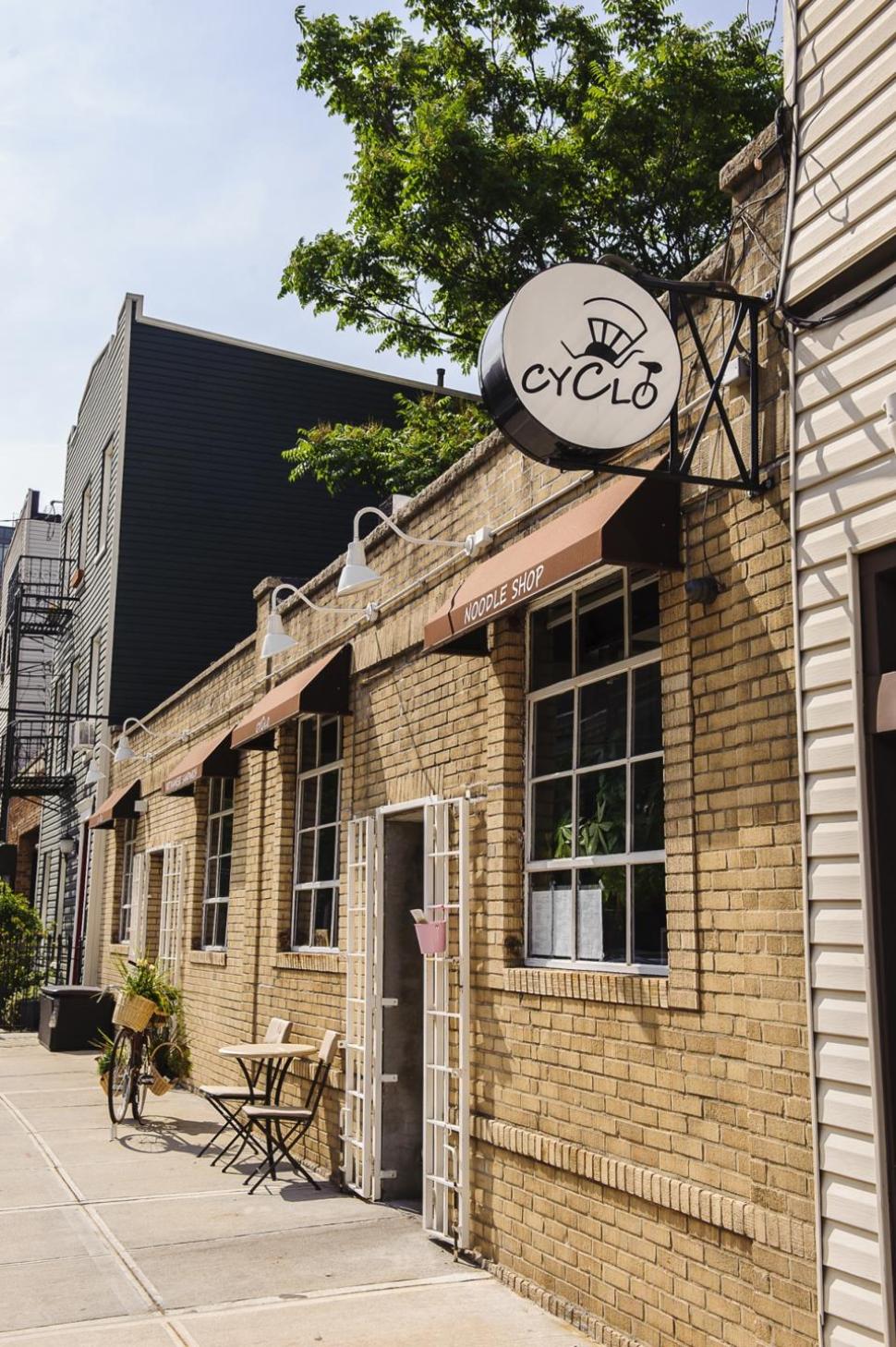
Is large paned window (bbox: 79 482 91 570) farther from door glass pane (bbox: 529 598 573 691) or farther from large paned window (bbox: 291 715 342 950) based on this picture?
door glass pane (bbox: 529 598 573 691)

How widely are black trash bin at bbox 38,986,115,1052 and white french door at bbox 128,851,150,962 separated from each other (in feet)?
2.53

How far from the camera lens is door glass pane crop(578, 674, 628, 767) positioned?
6020mm

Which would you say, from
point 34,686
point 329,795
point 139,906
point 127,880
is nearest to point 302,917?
A: point 329,795

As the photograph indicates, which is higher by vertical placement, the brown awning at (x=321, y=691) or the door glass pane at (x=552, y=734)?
the brown awning at (x=321, y=691)

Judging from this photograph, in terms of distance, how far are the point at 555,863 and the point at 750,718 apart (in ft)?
6.14

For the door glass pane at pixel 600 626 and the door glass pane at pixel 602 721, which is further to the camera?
the door glass pane at pixel 600 626

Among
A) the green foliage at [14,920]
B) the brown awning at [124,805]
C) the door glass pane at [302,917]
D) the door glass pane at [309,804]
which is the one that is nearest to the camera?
the door glass pane at [302,917]

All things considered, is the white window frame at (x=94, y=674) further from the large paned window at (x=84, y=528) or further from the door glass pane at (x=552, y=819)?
the door glass pane at (x=552, y=819)

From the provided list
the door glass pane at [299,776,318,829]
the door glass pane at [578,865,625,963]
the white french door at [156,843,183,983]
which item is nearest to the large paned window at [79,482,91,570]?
the white french door at [156,843,183,983]

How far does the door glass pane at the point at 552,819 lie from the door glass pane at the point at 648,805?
0.63 meters

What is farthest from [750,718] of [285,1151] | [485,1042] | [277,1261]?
[285,1151]

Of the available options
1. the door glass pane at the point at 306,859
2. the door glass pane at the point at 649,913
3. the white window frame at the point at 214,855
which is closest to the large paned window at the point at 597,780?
the door glass pane at the point at 649,913

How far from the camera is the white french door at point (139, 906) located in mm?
16969

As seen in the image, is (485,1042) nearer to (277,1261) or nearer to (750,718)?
(277,1261)
